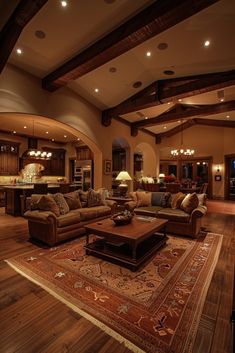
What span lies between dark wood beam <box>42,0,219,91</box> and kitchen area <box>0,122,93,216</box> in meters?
4.24

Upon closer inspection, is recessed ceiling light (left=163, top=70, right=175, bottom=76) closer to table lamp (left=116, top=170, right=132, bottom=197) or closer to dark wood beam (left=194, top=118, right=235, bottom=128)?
table lamp (left=116, top=170, right=132, bottom=197)

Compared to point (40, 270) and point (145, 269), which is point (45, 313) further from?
point (145, 269)

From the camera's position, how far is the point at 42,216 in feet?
11.6

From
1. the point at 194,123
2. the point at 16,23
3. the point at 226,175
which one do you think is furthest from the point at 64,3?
the point at 226,175

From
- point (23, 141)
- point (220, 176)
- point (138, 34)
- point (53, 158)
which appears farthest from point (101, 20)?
point (220, 176)

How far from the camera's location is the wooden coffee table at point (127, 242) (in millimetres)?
2754

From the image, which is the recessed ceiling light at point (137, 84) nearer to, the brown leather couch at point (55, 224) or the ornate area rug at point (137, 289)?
the brown leather couch at point (55, 224)

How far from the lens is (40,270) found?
2732 millimetres

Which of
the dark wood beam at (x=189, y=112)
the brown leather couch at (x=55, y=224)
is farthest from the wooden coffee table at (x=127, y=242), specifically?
the dark wood beam at (x=189, y=112)

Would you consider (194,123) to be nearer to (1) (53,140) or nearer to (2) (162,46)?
(2) (162,46)

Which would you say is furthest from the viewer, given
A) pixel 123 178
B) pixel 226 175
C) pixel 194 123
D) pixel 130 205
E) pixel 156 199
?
pixel 194 123

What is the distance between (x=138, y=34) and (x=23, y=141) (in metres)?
8.00

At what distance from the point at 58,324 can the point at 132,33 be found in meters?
4.06

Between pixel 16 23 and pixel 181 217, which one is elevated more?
pixel 16 23
